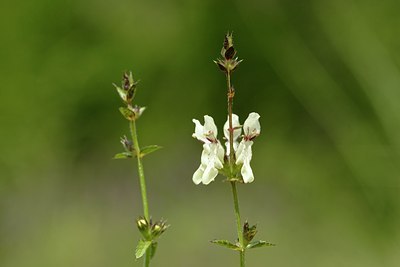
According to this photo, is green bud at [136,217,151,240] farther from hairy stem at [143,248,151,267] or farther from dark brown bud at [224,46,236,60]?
dark brown bud at [224,46,236,60]

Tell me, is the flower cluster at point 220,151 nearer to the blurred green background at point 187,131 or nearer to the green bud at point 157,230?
the green bud at point 157,230

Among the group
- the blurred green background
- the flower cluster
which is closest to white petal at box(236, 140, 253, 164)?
the flower cluster

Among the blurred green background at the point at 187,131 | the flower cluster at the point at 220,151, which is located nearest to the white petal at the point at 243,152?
the flower cluster at the point at 220,151

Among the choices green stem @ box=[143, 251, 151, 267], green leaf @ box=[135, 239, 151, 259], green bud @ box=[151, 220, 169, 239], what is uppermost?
green bud @ box=[151, 220, 169, 239]

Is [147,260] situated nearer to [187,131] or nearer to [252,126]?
[252,126]

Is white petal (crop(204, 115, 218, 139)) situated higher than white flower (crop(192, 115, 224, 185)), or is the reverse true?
white petal (crop(204, 115, 218, 139))

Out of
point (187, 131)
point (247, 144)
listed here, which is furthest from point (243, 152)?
point (187, 131)

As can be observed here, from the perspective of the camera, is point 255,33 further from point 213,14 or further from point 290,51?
point 290,51
